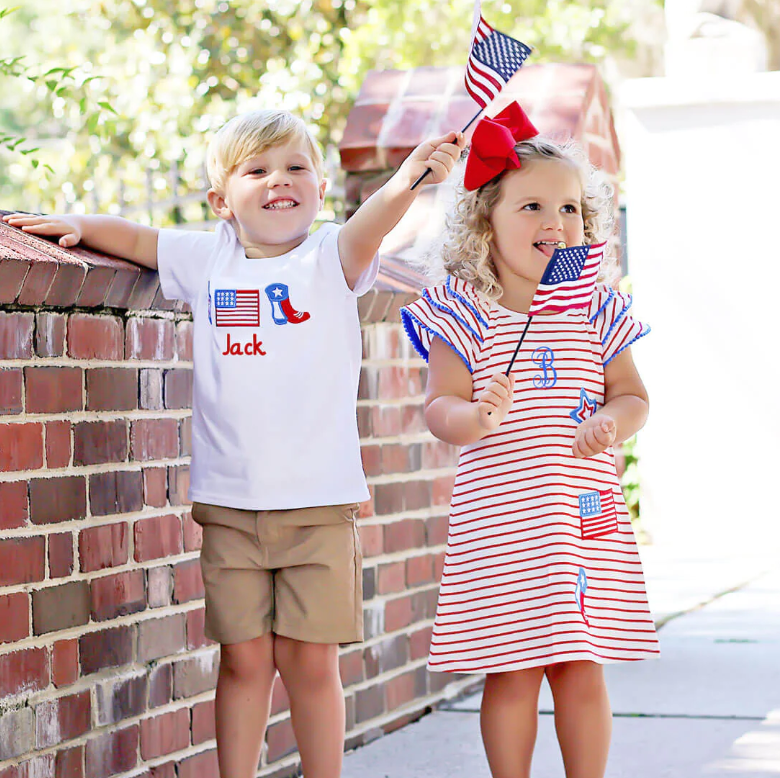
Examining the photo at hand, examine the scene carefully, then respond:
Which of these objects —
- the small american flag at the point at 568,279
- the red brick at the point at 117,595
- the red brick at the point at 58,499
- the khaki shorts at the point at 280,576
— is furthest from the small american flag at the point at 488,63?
the red brick at the point at 117,595

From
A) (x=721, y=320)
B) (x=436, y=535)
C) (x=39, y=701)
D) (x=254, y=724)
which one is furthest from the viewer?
(x=721, y=320)

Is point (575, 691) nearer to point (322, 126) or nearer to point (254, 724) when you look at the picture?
point (254, 724)

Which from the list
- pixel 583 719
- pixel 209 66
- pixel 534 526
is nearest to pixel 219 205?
pixel 534 526

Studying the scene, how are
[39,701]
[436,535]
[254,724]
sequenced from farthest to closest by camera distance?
[436,535] → [254,724] → [39,701]

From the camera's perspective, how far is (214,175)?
286 cm

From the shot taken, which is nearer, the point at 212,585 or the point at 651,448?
the point at 212,585

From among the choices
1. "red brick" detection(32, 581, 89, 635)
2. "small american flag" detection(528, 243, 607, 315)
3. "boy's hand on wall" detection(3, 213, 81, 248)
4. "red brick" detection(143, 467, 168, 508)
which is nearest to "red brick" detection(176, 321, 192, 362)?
"red brick" detection(143, 467, 168, 508)

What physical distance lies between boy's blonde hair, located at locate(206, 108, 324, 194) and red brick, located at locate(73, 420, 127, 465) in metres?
0.56

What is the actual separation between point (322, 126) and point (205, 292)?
11.0 metres

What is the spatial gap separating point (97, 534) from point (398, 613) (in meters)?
1.31

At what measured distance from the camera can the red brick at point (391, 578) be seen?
374cm

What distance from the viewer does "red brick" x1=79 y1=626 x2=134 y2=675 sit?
2693mm

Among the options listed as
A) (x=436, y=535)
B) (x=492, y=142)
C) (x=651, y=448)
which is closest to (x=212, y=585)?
(x=492, y=142)

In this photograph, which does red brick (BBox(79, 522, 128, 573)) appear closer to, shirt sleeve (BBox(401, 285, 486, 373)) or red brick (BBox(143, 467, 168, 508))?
red brick (BBox(143, 467, 168, 508))
